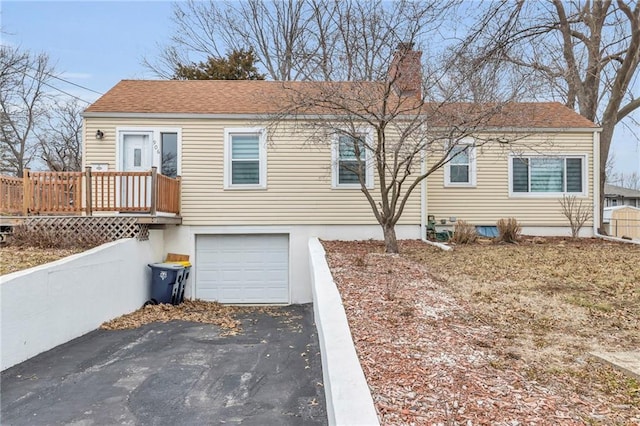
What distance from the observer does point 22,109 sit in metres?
21.7

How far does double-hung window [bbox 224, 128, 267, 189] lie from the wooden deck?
191cm

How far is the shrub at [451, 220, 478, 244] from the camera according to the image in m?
10.7

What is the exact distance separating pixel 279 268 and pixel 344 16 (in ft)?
20.6

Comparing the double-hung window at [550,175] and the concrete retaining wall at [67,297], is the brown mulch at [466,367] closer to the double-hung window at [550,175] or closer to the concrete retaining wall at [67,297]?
the concrete retaining wall at [67,297]

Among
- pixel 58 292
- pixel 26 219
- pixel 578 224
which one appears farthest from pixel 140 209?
pixel 578 224

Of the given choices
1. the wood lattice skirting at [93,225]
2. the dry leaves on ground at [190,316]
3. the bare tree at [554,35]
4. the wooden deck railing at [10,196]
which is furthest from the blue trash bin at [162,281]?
the bare tree at [554,35]

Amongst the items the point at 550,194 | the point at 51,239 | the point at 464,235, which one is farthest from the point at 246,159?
the point at 550,194

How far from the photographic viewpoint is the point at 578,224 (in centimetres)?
1177

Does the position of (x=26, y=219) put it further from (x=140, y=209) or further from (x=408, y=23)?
(x=408, y=23)

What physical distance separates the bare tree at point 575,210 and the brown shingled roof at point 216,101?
7.07 feet

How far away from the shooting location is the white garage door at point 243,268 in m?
10.9

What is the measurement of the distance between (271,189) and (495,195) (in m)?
6.51

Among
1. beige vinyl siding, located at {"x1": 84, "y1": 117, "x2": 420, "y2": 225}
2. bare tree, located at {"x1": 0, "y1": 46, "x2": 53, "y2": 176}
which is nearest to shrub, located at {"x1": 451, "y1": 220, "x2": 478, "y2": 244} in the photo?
beige vinyl siding, located at {"x1": 84, "y1": 117, "x2": 420, "y2": 225}

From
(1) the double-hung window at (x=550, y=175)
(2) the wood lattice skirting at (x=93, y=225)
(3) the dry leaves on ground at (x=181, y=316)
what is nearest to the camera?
(3) the dry leaves on ground at (x=181, y=316)
